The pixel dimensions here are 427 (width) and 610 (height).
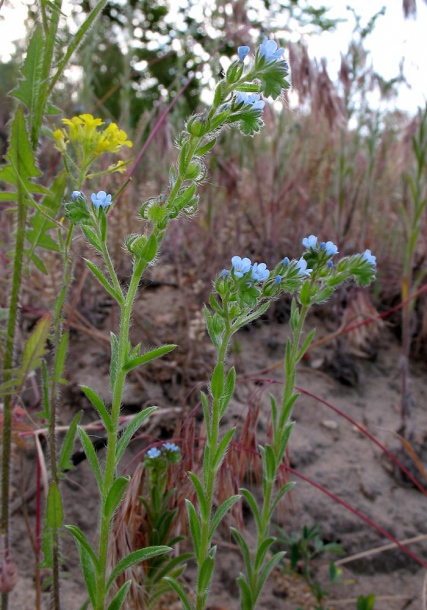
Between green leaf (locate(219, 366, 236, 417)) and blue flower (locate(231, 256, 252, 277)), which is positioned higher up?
blue flower (locate(231, 256, 252, 277))

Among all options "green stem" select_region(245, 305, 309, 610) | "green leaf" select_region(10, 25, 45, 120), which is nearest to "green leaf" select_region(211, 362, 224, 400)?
"green stem" select_region(245, 305, 309, 610)

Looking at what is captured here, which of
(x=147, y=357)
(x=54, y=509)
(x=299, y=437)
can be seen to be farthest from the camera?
(x=299, y=437)

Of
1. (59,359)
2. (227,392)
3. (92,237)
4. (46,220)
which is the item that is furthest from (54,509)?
(46,220)

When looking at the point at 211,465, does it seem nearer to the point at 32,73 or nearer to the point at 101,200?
the point at 101,200

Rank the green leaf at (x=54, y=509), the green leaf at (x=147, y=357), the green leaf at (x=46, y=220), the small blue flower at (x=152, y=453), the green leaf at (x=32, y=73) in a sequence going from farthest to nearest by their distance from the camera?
1. the small blue flower at (x=152, y=453)
2. the green leaf at (x=46, y=220)
3. the green leaf at (x=32, y=73)
4. the green leaf at (x=54, y=509)
5. the green leaf at (x=147, y=357)

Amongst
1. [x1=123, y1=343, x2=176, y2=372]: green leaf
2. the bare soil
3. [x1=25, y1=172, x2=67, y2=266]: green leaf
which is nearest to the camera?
[x1=123, y1=343, x2=176, y2=372]: green leaf

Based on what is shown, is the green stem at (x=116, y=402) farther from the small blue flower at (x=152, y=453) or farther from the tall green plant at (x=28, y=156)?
the small blue flower at (x=152, y=453)

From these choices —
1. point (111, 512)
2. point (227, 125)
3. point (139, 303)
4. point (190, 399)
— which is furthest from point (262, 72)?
point (139, 303)

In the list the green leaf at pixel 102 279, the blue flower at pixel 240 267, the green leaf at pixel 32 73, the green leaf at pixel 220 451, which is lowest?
the green leaf at pixel 220 451

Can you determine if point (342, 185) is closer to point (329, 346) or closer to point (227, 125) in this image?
point (329, 346)

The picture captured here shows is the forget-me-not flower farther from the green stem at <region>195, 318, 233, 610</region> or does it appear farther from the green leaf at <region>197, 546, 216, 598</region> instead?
the green leaf at <region>197, 546, 216, 598</region>

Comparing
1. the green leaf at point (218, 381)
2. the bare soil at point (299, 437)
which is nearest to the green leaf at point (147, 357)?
the green leaf at point (218, 381)
